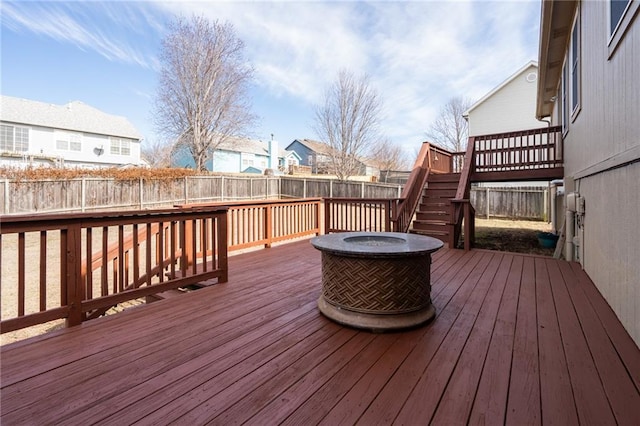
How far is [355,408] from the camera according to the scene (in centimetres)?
150

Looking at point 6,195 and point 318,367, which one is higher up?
point 6,195

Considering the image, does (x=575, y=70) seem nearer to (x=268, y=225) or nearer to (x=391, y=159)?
(x=268, y=225)

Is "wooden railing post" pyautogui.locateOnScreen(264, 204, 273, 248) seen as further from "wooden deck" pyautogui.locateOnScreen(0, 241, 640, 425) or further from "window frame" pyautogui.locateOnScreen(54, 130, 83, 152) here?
"window frame" pyautogui.locateOnScreen(54, 130, 83, 152)

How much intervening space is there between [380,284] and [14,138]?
24359mm

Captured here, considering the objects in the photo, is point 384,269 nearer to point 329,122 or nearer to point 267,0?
point 267,0

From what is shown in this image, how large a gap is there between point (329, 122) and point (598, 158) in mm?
14919

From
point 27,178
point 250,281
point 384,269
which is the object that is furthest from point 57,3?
point 384,269

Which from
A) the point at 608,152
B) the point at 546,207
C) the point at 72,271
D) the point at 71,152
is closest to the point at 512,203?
the point at 546,207

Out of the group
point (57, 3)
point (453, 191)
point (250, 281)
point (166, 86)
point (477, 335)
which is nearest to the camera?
point (477, 335)

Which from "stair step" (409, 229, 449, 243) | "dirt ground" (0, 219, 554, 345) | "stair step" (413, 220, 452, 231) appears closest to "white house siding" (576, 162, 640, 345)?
"stair step" (409, 229, 449, 243)

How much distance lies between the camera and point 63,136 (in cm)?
1955

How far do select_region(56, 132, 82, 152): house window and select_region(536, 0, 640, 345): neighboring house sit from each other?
81.3 feet

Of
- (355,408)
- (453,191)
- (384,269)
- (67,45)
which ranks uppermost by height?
(67,45)

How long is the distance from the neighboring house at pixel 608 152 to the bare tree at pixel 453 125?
19332 millimetres
